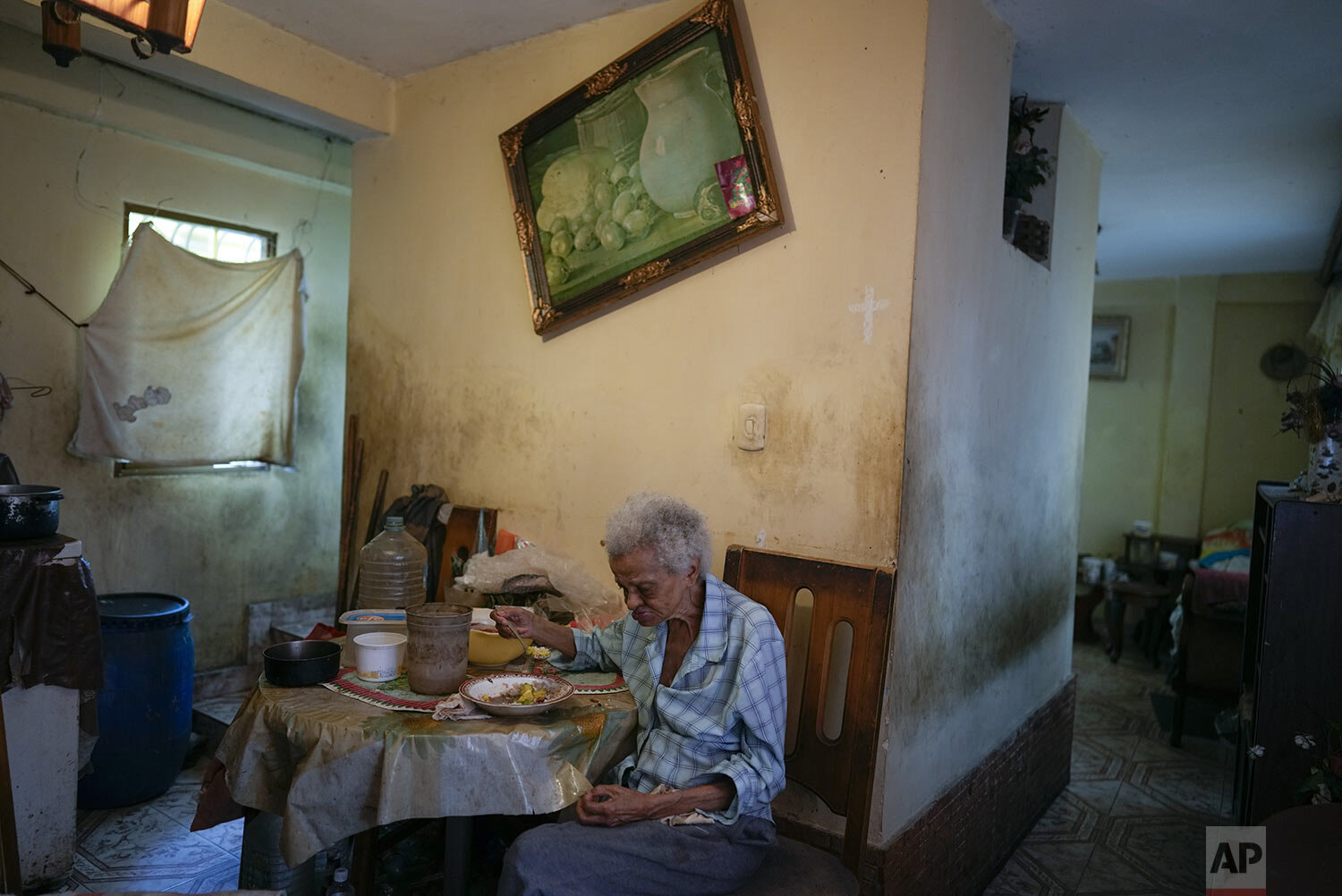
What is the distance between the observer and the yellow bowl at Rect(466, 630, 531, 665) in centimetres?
240

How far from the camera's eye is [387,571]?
3133mm

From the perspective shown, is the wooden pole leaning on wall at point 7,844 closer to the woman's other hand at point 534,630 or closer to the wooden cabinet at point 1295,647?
the woman's other hand at point 534,630

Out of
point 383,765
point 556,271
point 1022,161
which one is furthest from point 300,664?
point 1022,161

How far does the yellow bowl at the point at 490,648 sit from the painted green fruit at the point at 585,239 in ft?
4.74

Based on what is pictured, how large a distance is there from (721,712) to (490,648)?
724 millimetres

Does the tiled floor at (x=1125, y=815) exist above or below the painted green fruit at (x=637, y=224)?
below

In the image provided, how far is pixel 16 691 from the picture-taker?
108 inches

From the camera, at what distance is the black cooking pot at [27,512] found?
9.06ft

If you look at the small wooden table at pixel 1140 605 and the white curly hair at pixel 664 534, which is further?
the small wooden table at pixel 1140 605

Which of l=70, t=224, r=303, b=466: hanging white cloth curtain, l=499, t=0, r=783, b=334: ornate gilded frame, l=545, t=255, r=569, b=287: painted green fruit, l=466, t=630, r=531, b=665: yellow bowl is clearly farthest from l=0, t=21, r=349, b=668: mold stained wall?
l=466, t=630, r=531, b=665: yellow bowl

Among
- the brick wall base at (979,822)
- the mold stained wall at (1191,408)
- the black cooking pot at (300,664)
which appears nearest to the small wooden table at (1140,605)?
the mold stained wall at (1191,408)

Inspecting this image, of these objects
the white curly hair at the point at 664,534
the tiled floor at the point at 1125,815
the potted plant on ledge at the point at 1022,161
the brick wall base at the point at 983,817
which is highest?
the potted plant on ledge at the point at 1022,161

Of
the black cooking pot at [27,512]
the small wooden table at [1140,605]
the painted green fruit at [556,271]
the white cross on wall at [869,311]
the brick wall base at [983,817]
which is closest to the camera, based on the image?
the white cross on wall at [869,311]

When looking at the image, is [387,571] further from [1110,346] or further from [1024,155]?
[1110,346]
